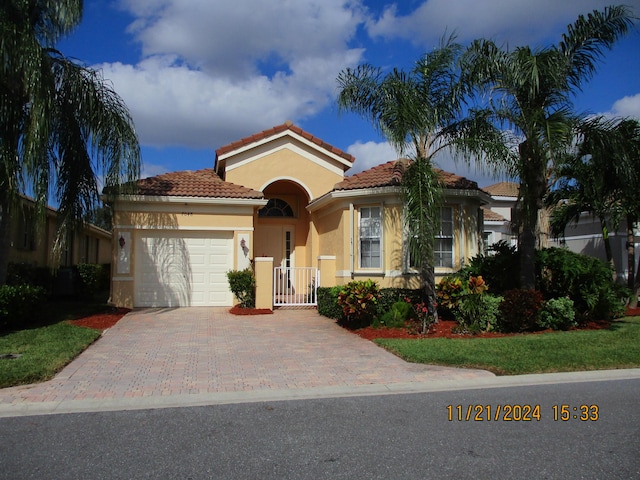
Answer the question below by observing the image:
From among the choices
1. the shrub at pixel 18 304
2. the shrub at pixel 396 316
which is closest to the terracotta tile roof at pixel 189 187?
the shrub at pixel 18 304

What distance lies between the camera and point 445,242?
15.1 m

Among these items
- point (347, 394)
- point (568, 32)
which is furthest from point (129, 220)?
point (568, 32)

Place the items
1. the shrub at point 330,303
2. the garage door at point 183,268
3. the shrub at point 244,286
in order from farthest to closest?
the garage door at point 183,268 → the shrub at point 244,286 → the shrub at point 330,303

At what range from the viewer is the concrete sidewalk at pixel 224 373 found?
6.79 meters

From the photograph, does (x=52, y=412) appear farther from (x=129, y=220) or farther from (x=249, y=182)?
(x=249, y=182)

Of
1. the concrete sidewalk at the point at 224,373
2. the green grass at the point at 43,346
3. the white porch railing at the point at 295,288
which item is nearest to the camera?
the concrete sidewalk at the point at 224,373

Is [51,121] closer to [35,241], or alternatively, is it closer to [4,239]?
[4,239]

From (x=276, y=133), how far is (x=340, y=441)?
14.4 metres

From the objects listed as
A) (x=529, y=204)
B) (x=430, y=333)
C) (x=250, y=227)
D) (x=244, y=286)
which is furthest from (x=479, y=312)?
(x=250, y=227)

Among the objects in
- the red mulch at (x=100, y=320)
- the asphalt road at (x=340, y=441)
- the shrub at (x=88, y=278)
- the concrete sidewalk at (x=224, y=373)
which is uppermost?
the shrub at (x=88, y=278)

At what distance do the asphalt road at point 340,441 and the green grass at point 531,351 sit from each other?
66.2 inches

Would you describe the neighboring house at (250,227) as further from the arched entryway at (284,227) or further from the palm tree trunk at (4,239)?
the palm tree trunk at (4,239)

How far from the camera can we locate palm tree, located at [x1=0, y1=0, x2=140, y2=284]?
1062 centimetres

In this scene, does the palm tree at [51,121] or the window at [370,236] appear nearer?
the palm tree at [51,121]
